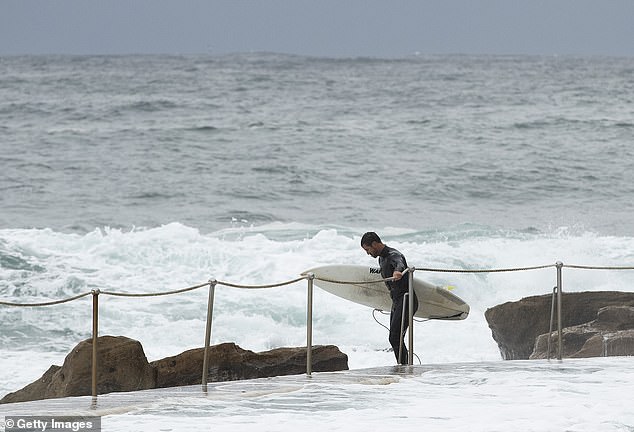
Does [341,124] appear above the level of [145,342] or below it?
above

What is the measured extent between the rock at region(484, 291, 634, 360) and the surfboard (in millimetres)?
514

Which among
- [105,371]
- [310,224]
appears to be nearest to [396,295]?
[105,371]

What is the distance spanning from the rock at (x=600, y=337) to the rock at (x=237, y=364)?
2.00 meters

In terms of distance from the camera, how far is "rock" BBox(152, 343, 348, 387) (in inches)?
382

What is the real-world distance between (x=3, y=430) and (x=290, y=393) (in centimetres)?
230

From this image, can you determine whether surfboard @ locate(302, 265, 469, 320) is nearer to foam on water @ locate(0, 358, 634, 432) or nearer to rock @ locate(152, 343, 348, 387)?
rock @ locate(152, 343, 348, 387)

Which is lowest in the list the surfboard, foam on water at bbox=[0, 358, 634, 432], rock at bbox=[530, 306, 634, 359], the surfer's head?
foam on water at bbox=[0, 358, 634, 432]

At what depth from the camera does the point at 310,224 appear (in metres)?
22.7

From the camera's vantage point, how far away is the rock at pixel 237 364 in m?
9.70

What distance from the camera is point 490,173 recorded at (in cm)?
2964

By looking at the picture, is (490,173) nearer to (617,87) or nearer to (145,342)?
(145,342)

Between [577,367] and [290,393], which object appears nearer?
[290,393]

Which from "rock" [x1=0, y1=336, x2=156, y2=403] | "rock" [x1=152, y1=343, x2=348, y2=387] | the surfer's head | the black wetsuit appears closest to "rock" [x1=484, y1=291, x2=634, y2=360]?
the black wetsuit

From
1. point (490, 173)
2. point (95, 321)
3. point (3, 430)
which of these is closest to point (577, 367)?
point (95, 321)
